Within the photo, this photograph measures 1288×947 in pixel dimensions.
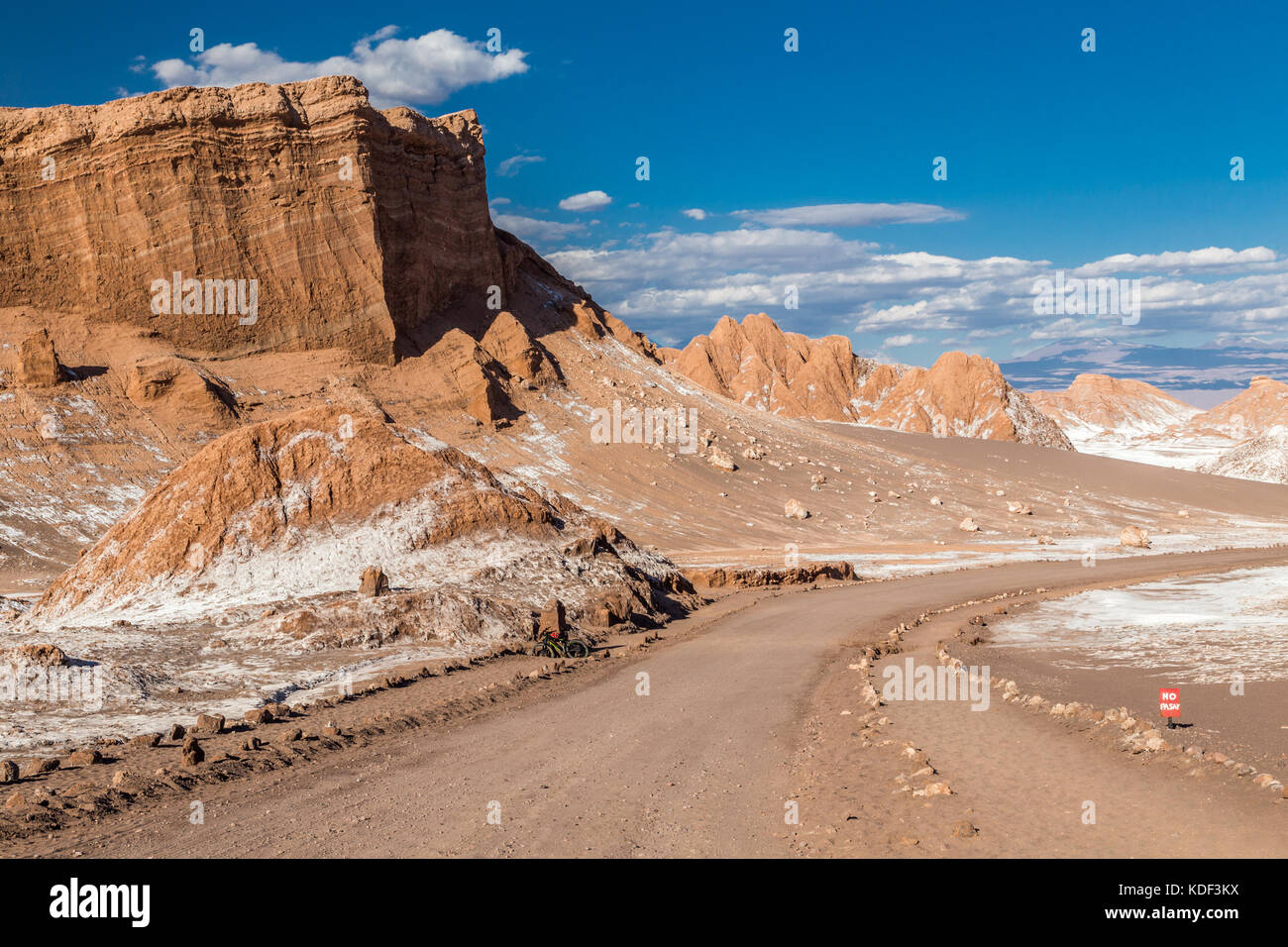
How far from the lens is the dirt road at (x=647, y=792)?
7828 millimetres

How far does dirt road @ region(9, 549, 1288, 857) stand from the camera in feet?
25.7

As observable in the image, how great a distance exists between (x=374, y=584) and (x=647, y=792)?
10.8 m

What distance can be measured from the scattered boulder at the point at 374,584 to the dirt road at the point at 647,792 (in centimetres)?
572

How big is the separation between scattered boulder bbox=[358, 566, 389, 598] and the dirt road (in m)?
5.72

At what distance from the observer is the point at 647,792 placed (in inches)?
372

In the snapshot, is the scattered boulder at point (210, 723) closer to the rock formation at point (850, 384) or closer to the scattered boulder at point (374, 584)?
the scattered boulder at point (374, 584)

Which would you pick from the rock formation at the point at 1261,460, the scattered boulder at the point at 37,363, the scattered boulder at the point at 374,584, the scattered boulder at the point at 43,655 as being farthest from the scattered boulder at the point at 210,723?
the rock formation at the point at 1261,460

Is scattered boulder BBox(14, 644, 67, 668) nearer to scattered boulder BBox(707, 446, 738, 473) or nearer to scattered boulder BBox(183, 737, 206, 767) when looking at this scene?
scattered boulder BBox(183, 737, 206, 767)

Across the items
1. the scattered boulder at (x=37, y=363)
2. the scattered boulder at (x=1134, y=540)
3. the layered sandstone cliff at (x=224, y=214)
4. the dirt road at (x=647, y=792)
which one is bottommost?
the scattered boulder at (x=1134, y=540)

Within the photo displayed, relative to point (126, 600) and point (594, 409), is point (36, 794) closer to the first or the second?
point (126, 600)
